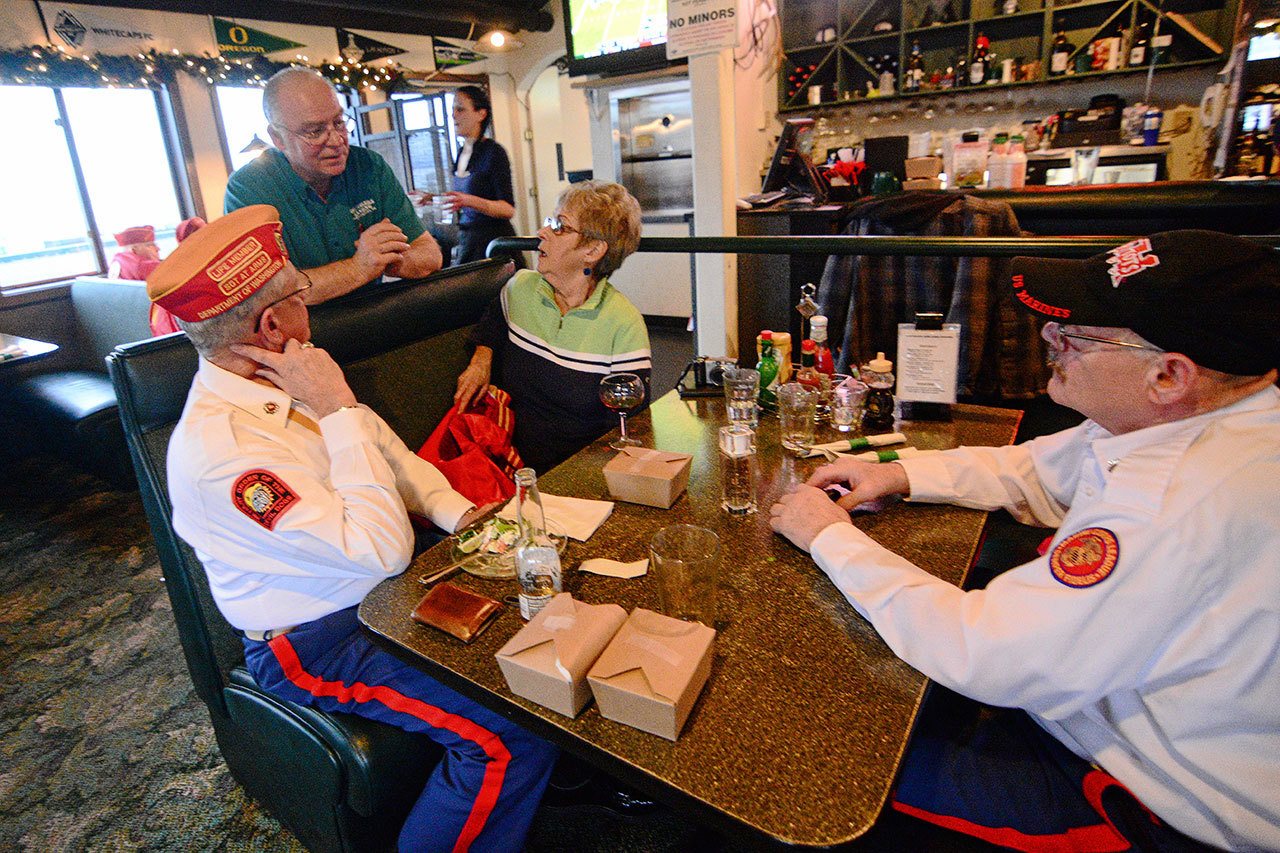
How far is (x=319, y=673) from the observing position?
1363 mm

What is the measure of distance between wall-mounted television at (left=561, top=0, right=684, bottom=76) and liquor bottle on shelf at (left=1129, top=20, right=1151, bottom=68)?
317cm

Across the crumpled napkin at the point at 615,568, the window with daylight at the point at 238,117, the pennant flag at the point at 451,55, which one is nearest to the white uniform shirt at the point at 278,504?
the crumpled napkin at the point at 615,568

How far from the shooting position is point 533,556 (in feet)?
3.58

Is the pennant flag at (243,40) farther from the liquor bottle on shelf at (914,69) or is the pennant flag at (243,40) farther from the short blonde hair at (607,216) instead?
the short blonde hair at (607,216)

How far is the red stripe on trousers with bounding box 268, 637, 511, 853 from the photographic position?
1.27 meters

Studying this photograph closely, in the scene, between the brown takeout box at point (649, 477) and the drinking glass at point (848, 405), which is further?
the drinking glass at point (848, 405)

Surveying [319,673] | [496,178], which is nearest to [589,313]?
[319,673]

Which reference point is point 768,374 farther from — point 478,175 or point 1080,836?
point 478,175

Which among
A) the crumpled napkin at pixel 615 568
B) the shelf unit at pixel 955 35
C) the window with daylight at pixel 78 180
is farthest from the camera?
the window with daylight at pixel 78 180

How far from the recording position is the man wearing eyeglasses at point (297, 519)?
1.21 metres

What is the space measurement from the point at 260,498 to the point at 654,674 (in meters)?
0.74

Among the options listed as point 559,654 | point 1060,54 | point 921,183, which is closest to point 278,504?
point 559,654

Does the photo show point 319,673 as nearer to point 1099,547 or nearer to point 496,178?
point 1099,547

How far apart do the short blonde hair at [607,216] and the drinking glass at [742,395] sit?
Result: 1.86 feet
